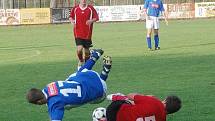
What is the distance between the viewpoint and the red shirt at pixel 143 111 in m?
7.59

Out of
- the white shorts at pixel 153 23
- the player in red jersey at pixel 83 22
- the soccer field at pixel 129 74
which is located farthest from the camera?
the white shorts at pixel 153 23

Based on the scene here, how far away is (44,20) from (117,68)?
110 feet

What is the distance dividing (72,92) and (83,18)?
408 inches

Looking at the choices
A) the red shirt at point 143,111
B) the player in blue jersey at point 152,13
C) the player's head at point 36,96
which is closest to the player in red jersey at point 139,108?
the red shirt at point 143,111

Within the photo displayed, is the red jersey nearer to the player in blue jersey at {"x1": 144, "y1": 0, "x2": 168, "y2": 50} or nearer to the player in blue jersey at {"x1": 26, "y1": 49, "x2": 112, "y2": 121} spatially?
the player in blue jersey at {"x1": 144, "y1": 0, "x2": 168, "y2": 50}

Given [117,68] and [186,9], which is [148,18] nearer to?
[117,68]

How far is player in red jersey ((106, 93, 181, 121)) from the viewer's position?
7602 millimetres

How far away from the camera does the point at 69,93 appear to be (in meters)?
7.78

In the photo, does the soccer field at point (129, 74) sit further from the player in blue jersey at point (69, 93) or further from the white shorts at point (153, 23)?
the player in blue jersey at point (69, 93)

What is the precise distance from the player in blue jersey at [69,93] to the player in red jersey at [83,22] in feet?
31.8

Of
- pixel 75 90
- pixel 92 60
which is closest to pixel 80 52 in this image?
pixel 92 60

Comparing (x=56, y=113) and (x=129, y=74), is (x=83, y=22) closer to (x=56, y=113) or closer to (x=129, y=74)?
(x=129, y=74)

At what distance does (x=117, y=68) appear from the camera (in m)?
16.9

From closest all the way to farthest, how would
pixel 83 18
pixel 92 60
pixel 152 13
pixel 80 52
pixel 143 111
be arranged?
pixel 143 111
pixel 92 60
pixel 80 52
pixel 83 18
pixel 152 13
